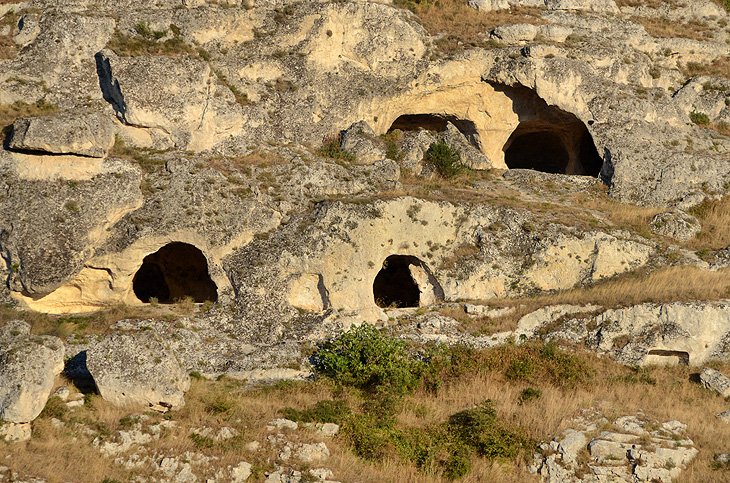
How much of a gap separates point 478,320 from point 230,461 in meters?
10.6

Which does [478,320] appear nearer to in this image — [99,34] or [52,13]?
[99,34]

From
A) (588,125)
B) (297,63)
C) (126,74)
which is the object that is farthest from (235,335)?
(588,125)

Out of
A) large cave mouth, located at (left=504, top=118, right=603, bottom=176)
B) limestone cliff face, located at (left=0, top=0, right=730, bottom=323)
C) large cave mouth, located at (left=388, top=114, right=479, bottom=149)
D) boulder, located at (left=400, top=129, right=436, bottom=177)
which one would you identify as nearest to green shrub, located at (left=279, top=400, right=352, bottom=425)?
limestone cliff face, located at (left=0, top=0, right=730, bottom=323)

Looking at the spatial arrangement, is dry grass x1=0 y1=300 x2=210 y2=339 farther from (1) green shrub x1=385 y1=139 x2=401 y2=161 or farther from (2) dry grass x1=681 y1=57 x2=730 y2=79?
(2) dry grass x1=681 y1=57 x2=730 y2=79

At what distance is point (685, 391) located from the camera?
22.5 meters

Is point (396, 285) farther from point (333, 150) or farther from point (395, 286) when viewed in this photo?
point (333, 150)

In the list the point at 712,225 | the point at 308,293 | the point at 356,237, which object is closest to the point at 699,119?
the point at 712,225

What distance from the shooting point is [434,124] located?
37031mm

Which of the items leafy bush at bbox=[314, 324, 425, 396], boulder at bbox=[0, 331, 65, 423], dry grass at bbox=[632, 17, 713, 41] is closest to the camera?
boulder at bbox=[0, 331, 65, 423]

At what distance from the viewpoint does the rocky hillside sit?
19172 mm

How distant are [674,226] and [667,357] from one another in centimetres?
725

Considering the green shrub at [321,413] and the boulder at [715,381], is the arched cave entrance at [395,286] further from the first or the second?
the boulder at [715,381]

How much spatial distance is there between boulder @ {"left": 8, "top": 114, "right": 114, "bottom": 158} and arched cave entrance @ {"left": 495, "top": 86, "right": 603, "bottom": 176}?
18835 millimetres

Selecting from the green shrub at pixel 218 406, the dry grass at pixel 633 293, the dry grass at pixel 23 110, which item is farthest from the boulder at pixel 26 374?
the dry grass at pixel 633 293
